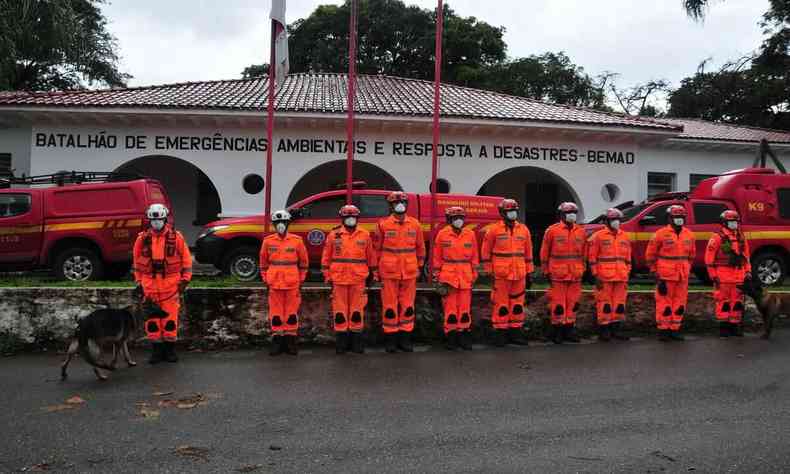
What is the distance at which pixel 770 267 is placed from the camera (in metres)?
12.1

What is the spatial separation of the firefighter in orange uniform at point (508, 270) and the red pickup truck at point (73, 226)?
6.30 meters

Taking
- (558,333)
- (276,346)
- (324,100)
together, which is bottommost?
(276,346)

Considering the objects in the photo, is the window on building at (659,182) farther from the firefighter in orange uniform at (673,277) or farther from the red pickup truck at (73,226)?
the red pickup truck at (73,226)

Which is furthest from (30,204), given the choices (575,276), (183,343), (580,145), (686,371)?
(580,145)

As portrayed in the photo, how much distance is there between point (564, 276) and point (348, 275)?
2.65 m

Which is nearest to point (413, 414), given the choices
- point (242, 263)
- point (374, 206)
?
point (374, 206)

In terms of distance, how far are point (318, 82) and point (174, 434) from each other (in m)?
15.0

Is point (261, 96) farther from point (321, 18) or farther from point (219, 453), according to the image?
point (321, 18)

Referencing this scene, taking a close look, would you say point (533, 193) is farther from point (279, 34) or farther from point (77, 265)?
point (77, 265)

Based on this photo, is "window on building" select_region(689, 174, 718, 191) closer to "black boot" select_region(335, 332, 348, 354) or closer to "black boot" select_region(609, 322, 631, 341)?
"black boot" select_region(609, 322, 631, 341)

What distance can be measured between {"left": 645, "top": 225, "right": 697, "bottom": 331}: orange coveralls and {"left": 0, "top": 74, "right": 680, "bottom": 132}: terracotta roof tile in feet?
23.4

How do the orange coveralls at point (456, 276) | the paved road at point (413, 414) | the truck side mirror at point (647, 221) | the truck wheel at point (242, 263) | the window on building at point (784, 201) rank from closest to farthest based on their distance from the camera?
1. the paved road at point (413, 414)
2. the orange coveralls at point (456, 276)
3. the truck wheel at point (242, 263)
4. the truck side mirror at point (647, 221)
5. the window on building at point (784, 201)

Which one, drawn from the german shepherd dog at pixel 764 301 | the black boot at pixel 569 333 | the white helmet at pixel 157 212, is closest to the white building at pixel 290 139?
the german shepherd dog at pixel 764 301

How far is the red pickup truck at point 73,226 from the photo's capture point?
10680 millimetres
